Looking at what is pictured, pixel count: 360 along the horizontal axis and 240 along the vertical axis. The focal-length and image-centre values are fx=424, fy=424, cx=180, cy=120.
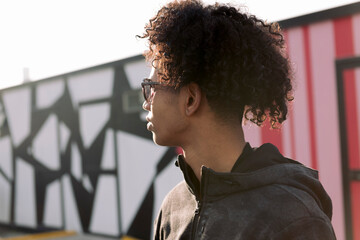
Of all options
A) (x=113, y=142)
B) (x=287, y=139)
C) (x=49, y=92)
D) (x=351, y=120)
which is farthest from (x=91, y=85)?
(x=351, y=120)

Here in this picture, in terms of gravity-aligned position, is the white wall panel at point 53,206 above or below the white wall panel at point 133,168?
below

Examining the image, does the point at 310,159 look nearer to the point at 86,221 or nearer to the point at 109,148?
the point at 109,148

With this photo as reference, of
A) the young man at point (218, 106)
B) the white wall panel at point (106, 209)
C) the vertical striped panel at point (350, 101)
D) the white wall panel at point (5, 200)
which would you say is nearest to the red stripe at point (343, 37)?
the vertical striped panel at point (350, 101)

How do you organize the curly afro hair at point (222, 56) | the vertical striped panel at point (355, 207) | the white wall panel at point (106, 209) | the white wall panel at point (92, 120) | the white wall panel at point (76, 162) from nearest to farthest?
the curly afro hair at point (222, 56) < the vertical striped panel at point (355, 207) < the white wall panel at point (106, 209) < the white wall panel at point (92, 120) < the white wall panel at point (76, 162)

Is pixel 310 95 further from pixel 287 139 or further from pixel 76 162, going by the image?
pixel 76 162

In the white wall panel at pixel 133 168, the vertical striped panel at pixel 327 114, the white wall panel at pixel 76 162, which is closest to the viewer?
the vertical striped panel at pixel 327 114

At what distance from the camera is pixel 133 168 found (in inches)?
262

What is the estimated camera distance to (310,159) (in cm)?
446

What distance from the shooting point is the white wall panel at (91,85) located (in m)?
7.09

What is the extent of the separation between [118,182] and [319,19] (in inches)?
160

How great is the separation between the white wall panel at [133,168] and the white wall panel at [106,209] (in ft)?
0.61

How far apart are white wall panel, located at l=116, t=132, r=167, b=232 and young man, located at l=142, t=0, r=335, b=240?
4580 millimetres

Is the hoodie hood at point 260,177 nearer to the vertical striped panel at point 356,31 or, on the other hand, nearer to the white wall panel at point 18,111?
the vertical striped panel at point 356,31

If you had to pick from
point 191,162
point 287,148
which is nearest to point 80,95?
point 287,148
